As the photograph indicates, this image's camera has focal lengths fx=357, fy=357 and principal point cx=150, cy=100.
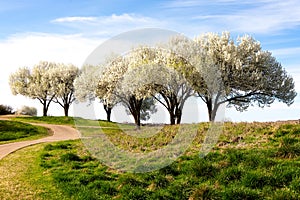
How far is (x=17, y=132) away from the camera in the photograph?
34.3 meters

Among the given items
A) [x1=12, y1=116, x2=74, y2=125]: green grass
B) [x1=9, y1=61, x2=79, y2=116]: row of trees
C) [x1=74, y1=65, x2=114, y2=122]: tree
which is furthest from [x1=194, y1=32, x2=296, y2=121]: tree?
[x1=9, y1=61, x2=79, y2=116]: row of trees

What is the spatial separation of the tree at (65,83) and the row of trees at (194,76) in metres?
17.1

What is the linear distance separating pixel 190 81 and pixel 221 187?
28633 millimetres

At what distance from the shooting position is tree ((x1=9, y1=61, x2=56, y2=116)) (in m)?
69.2

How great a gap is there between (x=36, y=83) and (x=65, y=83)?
7314 millimetres

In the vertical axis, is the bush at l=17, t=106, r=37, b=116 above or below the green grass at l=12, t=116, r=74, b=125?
above

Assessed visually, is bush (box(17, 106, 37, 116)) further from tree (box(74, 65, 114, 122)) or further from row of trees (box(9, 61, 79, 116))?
tree (box(74, 65, 114, 122))

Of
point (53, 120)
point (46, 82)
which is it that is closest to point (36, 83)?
point (46, 82)

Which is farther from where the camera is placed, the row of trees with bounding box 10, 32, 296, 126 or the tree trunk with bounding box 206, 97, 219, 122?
the tree trunk with bounding box 206, 97, 219, 122

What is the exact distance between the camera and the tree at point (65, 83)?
6731 cm

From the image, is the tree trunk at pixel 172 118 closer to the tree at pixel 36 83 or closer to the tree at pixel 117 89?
the tree at pixel 117 89

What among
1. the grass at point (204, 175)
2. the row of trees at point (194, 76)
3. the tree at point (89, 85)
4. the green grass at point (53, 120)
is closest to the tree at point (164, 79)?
the row of trees at point (194, 76)

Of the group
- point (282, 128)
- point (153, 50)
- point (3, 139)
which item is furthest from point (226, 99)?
point (282, 128)

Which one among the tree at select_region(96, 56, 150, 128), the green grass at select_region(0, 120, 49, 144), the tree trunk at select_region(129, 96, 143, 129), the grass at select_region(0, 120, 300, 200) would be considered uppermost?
the tree at select_region(96, 56, 150, 128)
